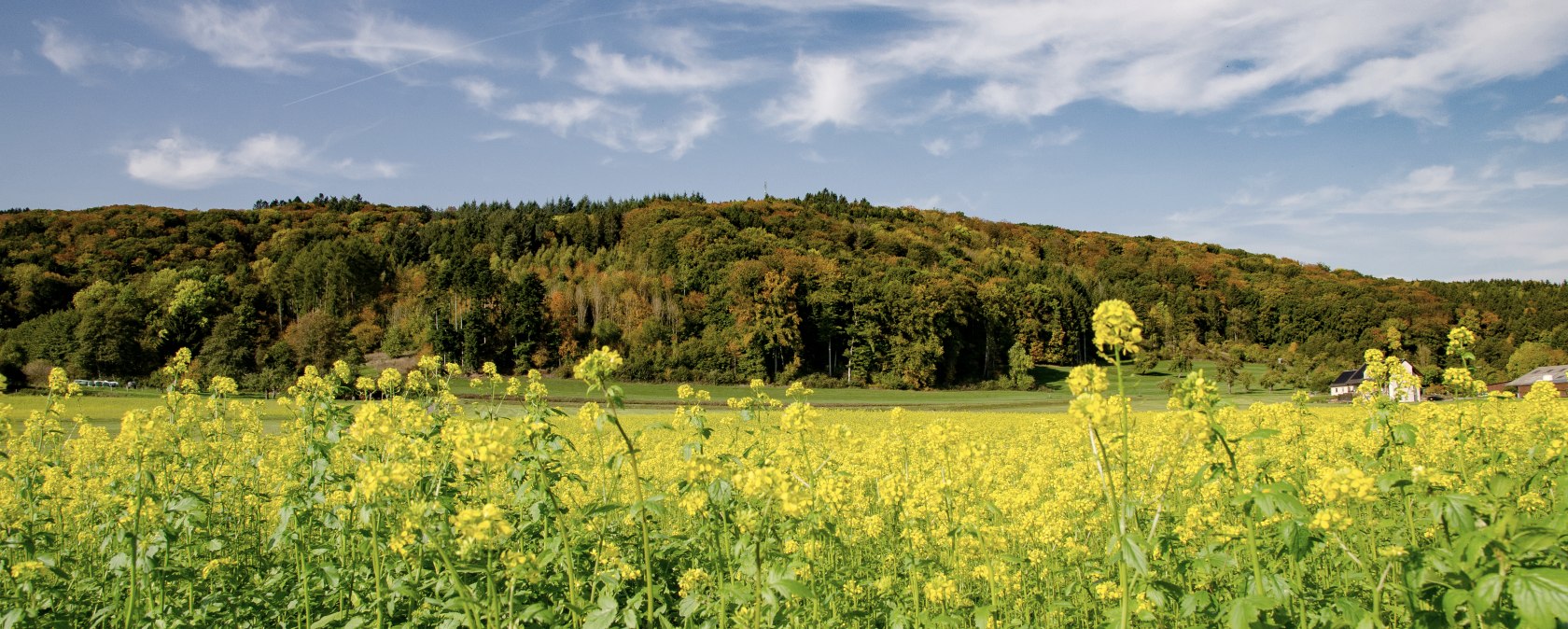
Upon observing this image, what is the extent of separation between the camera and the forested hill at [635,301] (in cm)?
6250

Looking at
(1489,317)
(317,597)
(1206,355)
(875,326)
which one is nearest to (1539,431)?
(317,597)

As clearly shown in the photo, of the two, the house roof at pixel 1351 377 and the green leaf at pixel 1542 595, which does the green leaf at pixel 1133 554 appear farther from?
the house roof at pixel 1351 377

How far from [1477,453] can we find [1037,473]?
362 centimetres

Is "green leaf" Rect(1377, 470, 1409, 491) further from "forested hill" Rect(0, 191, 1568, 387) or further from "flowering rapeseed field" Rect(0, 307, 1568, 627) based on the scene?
"forested hill" Rect(0, 191, 1568, 387)

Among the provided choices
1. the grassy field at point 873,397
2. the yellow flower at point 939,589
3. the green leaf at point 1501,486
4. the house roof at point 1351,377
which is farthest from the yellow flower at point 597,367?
the house roof at point 1351,377

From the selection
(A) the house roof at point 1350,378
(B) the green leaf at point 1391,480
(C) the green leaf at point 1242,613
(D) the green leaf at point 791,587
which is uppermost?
(B) the green leaf at point 1391,480

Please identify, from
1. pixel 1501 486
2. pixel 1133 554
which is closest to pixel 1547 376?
pixel 1501 486

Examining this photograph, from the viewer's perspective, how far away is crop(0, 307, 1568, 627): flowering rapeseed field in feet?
9.38

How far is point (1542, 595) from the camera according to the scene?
83.4 inches

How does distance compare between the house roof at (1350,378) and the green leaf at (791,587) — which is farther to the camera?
the house roof at (1350,378)

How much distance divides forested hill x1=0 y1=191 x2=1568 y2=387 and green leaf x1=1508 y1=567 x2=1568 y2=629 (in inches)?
2337

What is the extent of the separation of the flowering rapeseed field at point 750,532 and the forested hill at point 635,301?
5505 cm

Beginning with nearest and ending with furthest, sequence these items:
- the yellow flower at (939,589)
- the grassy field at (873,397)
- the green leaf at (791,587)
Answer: the green leaf at (791,587) < the yellow flower at (939,589) < the grassy field at (873,397)

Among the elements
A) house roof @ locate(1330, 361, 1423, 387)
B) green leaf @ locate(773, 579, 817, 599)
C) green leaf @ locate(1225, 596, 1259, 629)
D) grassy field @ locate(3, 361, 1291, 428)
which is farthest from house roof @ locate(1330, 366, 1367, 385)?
green leaf @ locate(773, 579, 817, 599)
